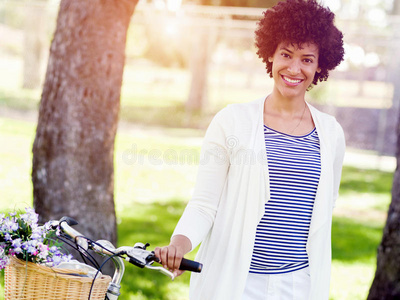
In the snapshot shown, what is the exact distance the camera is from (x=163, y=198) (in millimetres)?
9680

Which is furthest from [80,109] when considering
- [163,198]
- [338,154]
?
[163,198]

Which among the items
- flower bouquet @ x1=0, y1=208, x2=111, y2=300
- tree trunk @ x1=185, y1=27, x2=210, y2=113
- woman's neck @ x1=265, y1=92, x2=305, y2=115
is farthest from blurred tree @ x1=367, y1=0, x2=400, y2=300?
tree trunk @ x1=185, y1=27, x2=210, y2=113

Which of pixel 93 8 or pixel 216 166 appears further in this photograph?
pixel 93 8

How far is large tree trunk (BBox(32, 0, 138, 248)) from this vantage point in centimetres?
479

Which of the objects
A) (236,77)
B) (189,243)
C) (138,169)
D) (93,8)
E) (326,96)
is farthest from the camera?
(236,77)

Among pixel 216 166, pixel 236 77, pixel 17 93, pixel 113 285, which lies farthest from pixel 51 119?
pixel 236 77

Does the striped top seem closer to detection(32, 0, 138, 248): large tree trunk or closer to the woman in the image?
the woman

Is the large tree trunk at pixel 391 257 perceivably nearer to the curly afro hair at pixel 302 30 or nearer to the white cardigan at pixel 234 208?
the curly afro hair at pixel 302 30

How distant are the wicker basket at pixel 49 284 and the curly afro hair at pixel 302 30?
1.46m

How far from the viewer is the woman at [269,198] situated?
262cm

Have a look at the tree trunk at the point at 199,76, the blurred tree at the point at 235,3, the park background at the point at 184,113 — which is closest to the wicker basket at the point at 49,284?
the park background at the point at 184,113

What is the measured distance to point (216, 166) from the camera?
2672 millimetres

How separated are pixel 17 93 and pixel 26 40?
72.7 inches

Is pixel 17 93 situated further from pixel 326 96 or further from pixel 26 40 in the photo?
pixel 326 96
